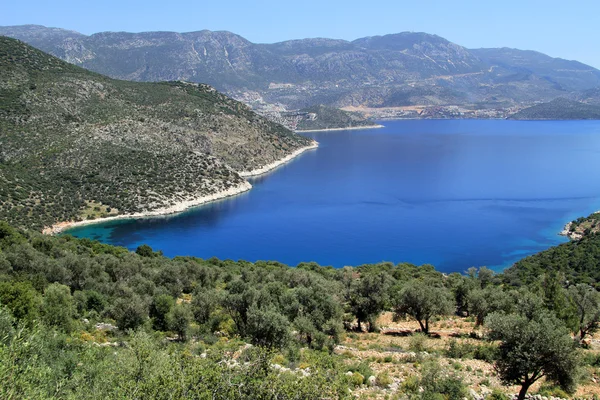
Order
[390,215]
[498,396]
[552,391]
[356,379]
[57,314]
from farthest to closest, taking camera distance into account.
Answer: [390,215], [57,314], [552,391], [356,379], [498,396]

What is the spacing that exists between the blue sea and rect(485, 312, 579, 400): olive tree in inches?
1591

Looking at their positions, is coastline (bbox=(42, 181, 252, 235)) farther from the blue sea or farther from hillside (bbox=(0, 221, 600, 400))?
hillside (bbox=(0, 221, 600, 400))

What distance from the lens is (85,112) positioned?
8112cm

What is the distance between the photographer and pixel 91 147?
7712cm

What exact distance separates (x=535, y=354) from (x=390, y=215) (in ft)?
212

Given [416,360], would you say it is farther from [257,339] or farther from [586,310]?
[586,310]

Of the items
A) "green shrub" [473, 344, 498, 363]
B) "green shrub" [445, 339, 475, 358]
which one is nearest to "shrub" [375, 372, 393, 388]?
"green shrub" [445, 339, 475, 358]

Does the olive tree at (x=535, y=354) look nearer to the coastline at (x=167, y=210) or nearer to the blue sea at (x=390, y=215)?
the blue sea at (x=390, y=215)

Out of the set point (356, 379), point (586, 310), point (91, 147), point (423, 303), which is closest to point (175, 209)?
point (91, 147)

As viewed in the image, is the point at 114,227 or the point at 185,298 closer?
the point at 185,298

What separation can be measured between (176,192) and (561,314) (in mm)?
68631

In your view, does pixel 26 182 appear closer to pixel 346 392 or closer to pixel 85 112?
pixel 85 112

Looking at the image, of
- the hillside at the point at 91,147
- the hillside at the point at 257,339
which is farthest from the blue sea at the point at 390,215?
the hillside at the point at 257,339

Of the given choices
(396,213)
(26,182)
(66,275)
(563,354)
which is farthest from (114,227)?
(563,354)
